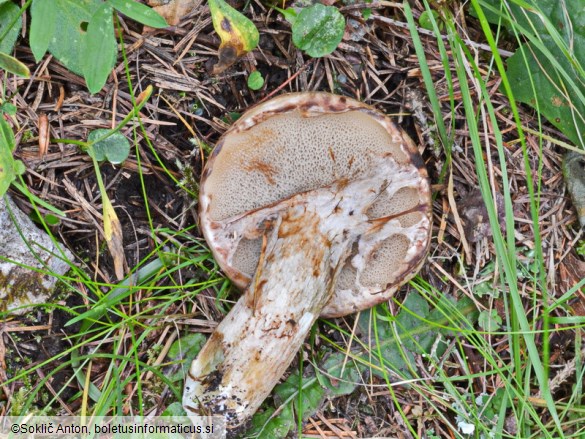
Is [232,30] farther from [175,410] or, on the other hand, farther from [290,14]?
[175,410]

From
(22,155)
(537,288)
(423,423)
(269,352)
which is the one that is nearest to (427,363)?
(423,423)

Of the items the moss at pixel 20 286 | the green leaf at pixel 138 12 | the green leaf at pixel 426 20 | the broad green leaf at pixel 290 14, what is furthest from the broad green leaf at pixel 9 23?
the green leaf at pixel 426 20

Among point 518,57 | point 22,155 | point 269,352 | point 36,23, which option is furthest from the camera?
point 518,57

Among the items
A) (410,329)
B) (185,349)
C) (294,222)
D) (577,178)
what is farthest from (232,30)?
(577,178)

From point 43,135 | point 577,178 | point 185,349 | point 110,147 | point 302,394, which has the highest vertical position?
point 43,135

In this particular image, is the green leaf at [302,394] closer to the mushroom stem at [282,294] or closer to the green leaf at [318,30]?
the mushroom stem at [282,294]

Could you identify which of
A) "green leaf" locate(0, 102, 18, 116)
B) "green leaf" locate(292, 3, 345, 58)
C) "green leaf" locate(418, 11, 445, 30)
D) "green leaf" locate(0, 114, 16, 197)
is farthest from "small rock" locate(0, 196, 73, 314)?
"green leaf" locate(418, 11, 445, 30)

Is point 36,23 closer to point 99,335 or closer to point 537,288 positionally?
point 99,335
